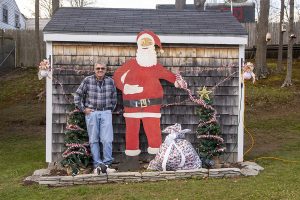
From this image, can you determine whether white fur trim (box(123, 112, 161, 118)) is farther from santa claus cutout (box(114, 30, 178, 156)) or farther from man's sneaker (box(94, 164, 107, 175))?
man's sneaker (box(94, 164, 107, 175))

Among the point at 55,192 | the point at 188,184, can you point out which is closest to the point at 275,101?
the point at 188,184

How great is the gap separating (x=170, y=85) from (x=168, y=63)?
38cm

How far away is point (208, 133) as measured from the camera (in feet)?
24.7

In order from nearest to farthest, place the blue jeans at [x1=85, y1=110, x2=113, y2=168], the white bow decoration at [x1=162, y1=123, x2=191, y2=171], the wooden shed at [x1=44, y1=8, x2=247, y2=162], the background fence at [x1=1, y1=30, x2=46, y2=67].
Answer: the white bow decoration at [x1=162, y1=123, x2=191, y2=171], the blue jeans at [x1=85, y1=110, x2=113, y2=168], the wooden shed at [x1=44, y1=8, x2=247, y2=162], the background fence at [x1=1, y1=30, x2=46, y2=67]

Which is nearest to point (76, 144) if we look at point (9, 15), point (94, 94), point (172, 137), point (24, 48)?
point (94, 94)

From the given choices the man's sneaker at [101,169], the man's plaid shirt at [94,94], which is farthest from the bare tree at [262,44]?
the man's sneaker at [101,169]

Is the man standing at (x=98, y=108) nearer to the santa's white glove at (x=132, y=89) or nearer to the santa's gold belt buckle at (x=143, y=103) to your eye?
the santa's white glove at (x=132, y=89)

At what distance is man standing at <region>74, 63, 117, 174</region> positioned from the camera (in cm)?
727

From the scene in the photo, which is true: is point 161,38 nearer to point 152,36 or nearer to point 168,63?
point 152,36

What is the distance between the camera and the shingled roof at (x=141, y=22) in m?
7.82

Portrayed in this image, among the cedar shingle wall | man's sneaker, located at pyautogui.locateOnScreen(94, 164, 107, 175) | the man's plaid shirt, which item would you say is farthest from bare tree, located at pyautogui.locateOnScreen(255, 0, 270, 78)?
man's sneaker, located at pyautogui.locateOnScreen(94, 164, 107, 175)

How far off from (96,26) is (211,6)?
16.2 meters

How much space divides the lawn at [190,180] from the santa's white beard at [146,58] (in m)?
2.13

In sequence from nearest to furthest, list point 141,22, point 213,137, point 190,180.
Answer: point 190,180, point 213,137, point 141,22
